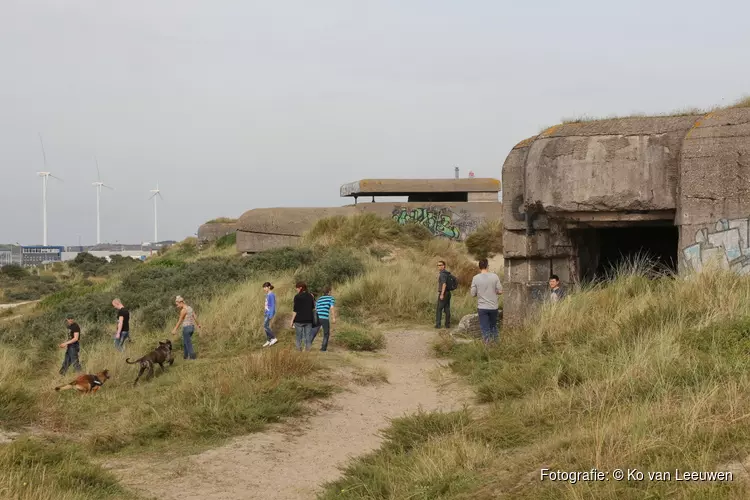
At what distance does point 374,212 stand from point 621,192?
45.6 ft

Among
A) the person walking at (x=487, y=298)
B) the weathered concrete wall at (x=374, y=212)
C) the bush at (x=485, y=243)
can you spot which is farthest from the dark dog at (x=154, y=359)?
the weathered concrete wall at (x=374, y=212)

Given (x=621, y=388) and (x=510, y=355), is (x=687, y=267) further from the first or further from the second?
(x=621, y=388)

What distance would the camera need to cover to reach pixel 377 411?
323 inches

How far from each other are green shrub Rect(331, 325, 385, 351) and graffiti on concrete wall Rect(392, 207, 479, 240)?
1191 cm

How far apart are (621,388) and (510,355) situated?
2869 mm

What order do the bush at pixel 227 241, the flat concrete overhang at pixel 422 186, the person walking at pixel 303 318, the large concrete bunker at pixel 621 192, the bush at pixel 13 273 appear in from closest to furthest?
1. the large concrete bunker at pixel 621 192
2. the person walking at pixel 303 318
3. the flat concrete overhang at pixel 422 186
4. the bush at pixel 227 241
5. the bush at pixel 13 273

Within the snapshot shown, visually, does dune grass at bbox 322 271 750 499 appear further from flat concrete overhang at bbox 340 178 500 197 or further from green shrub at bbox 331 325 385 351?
flat concrete overhang at bbox 340 178 500 197

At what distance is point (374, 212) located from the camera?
2341 cm

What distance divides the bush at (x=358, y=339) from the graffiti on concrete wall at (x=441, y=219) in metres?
11.9

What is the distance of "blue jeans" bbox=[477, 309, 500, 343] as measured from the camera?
1006 cm

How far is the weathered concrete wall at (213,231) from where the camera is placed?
1335 inches

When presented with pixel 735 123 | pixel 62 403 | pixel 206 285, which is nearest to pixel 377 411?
pixel 62 403

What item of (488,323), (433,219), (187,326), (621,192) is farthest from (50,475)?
(433,219)

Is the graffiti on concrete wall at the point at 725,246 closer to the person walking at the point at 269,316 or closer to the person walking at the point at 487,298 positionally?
the person walking at the point at 487,298
